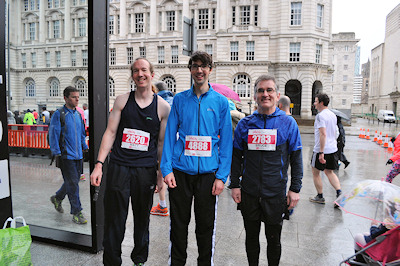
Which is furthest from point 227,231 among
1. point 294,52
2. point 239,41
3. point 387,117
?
point 387,117

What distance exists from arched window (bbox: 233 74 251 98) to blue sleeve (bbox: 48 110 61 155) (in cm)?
3852

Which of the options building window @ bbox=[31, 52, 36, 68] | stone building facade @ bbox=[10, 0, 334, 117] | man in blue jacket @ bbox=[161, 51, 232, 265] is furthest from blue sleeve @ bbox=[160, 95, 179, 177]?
stone building facade @ bbox=[10, 0, 334, 117]

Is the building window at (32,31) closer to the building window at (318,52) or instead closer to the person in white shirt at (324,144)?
the person in white shirt at (324,144)

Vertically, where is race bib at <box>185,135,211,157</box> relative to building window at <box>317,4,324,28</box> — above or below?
below

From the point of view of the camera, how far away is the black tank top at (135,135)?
317 centimetres

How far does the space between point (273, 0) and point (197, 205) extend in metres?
44.1

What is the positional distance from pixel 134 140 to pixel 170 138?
0.39 metres

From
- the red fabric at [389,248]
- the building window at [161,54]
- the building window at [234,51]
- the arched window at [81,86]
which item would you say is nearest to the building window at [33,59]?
the arched window at [81,86]

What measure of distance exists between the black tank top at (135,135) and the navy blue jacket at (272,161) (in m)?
0.89

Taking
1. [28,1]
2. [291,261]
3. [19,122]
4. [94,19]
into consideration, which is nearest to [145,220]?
[291,261]

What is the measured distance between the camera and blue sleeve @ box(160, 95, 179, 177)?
9.91 feet

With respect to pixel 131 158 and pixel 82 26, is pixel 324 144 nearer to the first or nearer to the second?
pixel 131 158

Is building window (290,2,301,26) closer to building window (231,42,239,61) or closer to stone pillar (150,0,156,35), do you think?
building window (231,42,239,61)

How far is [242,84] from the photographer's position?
4253 centimetres
